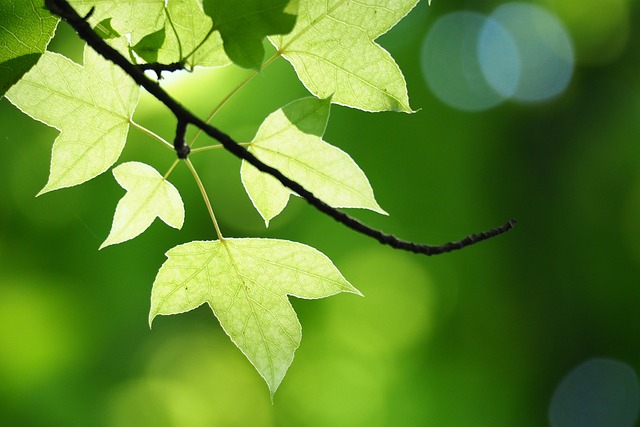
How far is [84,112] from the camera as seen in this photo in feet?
1.54

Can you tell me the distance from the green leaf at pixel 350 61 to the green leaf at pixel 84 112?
0.13 metres

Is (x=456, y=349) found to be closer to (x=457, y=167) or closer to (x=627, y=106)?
(x=457, y=167)

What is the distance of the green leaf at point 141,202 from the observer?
1.55 ft

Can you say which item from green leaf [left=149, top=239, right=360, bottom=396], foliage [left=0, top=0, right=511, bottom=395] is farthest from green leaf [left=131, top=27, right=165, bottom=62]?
green leaf [left=149, top=239, right=360, bottom=396]

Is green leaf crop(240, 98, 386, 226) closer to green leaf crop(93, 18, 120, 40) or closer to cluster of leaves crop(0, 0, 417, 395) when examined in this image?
cluster of leaves crop(0, 0, 417, 395)

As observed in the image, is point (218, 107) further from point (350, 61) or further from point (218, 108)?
point (350, 61)

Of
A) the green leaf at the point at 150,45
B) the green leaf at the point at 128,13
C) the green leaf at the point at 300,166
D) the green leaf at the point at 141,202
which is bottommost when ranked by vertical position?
the green leaf at the point at 141,202

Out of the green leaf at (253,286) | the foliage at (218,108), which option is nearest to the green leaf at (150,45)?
the foliage at (218,108)

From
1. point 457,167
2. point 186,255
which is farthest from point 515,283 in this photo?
point 186,255

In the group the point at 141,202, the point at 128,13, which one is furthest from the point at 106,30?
the point at 141,202

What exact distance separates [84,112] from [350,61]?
20 cm

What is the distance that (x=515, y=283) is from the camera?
4512 mm

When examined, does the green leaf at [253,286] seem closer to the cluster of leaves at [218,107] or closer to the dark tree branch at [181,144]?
the cluster of leaves at [218,107]

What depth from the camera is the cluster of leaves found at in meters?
0.42
